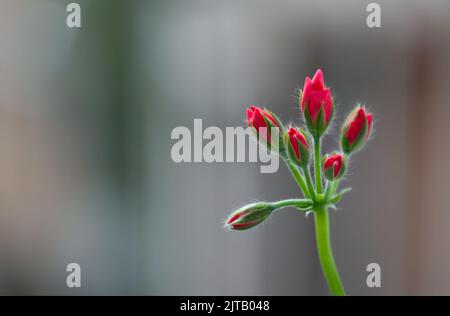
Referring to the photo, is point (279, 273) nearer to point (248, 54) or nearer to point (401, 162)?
point (401, 162)

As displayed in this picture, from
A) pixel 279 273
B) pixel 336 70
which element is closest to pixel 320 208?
pixel 336 70

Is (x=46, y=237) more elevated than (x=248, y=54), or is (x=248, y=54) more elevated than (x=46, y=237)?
(x=248, y=54)

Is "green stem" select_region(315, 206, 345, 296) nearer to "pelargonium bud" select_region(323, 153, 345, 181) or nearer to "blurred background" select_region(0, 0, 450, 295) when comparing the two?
"pelargonium bud" select_region(323, 153, 345, 181)

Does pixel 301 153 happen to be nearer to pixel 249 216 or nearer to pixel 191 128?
pixel 249 216

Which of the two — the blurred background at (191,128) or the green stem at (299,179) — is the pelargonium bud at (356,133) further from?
the blurred background at (191,128)

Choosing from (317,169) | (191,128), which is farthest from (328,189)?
(191,128)
